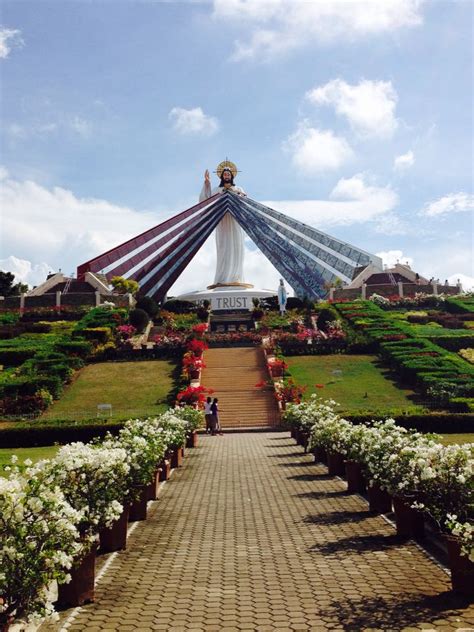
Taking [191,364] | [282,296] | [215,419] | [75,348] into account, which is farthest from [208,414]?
[282,296]

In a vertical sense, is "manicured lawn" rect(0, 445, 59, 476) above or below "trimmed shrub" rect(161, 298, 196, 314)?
below

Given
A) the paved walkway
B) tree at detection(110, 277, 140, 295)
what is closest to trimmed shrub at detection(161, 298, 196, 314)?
tree at detection(110, 277, 140, 295)

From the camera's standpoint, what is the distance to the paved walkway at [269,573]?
396 cm

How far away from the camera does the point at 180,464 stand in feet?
36.3

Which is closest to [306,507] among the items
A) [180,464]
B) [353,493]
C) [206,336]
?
[353,493]

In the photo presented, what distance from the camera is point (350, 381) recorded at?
2022cm

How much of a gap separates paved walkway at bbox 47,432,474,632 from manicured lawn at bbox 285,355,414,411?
9.73m

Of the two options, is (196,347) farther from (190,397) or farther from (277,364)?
(190,397)

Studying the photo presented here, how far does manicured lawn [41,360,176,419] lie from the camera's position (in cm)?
1770

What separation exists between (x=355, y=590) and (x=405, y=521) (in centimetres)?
148

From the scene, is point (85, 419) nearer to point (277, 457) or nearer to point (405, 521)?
point (277, 457)

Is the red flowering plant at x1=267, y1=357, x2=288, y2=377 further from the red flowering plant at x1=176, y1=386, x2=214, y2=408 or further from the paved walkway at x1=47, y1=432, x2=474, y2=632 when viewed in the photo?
the paved walkway at x1=47, y1=432, x2=474, y2=632

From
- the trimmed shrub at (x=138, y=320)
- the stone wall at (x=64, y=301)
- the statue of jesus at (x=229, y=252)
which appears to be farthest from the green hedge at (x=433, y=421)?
the statue of jesus at (x=229, y=252)

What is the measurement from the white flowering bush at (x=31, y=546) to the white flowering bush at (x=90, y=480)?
970mm
